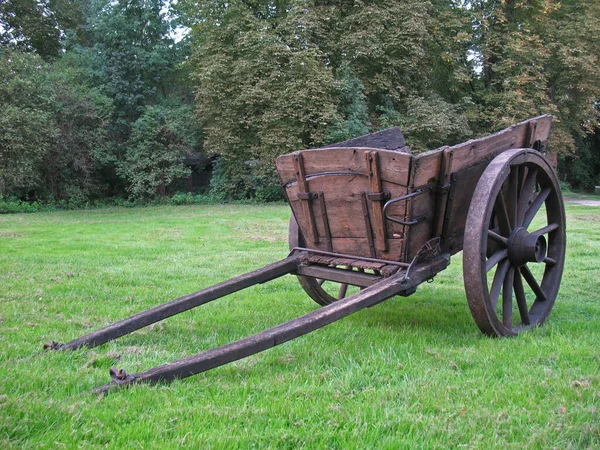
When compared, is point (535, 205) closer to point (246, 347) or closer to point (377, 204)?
point (377, 204)

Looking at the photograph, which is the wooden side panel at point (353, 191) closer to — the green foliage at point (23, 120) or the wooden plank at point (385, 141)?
the wooden plank at point (385, 141)

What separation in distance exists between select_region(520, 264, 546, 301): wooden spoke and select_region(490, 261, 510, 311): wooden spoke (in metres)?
0.24

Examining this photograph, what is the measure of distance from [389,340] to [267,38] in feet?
62.7

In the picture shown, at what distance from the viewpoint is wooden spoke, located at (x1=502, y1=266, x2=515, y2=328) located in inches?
159

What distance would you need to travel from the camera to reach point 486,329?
379cm

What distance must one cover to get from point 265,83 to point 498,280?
722 inches

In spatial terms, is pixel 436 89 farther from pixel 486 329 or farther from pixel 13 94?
pixel 486 329

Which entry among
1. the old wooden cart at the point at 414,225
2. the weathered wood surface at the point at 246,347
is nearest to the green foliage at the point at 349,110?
the old wooden cart at the point at 414,225

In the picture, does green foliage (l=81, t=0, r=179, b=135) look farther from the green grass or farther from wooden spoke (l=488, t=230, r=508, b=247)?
wooden spoke (l=488, t=230, r=508, b=247)

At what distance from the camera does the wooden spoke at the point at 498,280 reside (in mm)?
3928

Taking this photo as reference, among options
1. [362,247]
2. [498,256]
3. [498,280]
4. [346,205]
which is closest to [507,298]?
[498,280]

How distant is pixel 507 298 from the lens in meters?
4.11

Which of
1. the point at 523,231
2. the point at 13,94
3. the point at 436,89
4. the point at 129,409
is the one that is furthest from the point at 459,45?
the point at 129,409

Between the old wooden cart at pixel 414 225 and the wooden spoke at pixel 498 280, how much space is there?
0.01 meters
